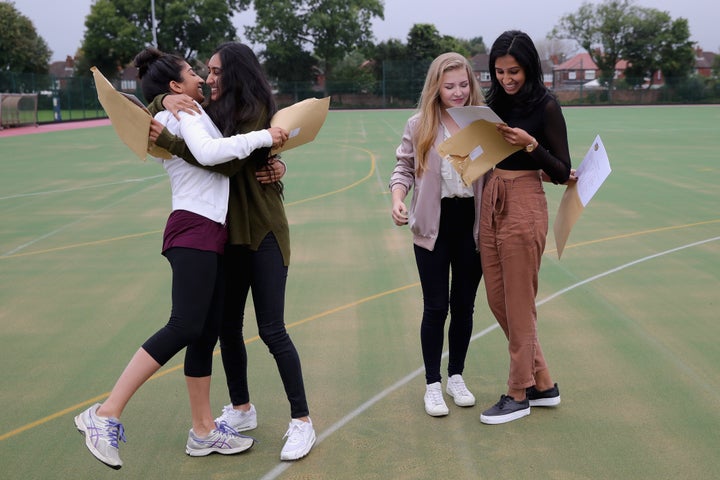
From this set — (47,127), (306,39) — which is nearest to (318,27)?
(306,39)

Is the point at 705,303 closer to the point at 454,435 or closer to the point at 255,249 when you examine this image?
the point at 454,435

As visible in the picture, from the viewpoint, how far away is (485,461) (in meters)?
3.26

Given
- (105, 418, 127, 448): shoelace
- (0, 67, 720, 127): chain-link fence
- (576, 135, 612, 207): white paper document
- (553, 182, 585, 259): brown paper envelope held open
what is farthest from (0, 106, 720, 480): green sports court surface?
(0, 67, 720, 127): chain-link fence

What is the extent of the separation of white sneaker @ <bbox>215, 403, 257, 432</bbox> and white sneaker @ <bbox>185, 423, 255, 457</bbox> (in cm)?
20

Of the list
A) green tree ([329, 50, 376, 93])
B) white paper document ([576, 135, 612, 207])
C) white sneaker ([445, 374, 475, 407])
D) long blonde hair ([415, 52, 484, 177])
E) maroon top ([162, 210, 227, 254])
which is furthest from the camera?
green tree ([329, 50, 376, 93])

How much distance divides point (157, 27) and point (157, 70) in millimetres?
67589

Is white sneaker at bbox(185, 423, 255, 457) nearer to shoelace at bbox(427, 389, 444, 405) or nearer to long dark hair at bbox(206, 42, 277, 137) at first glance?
shoelace at bbox(427, 389, 444, 405)

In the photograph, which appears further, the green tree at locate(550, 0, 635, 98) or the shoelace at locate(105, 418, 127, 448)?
the green tree at locate(550, 0, 635, 98)

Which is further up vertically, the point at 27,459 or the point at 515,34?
the point at 515,34

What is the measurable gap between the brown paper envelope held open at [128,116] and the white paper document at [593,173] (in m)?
1.95

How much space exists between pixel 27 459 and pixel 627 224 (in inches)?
277

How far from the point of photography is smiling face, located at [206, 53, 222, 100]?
303cm

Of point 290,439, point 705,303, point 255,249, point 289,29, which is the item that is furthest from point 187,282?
point 289,29

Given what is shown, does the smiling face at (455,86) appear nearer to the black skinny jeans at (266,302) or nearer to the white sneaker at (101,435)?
the black skinny jeans at (266,302)
